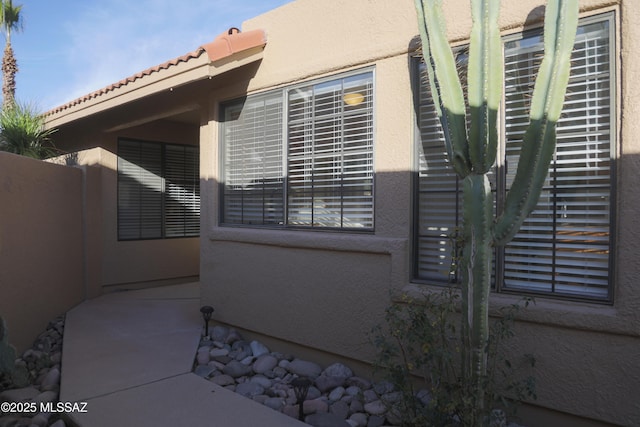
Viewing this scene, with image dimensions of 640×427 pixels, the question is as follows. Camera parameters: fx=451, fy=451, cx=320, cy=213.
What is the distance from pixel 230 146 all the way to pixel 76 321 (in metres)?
3.38

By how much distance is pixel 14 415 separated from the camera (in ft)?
12.3

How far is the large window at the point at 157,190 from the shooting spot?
8.68 metres

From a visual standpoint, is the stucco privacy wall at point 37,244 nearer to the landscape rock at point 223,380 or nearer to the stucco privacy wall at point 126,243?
the stucco privacy wall at point 126,243

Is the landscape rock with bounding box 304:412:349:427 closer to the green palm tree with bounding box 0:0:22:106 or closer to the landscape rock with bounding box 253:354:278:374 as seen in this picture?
the landscape rock with bounding box 253:354:278:374

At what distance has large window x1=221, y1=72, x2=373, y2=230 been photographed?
465 centimetres

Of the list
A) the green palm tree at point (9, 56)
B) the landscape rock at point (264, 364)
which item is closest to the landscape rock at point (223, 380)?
the landscape rock at point (264, 364)

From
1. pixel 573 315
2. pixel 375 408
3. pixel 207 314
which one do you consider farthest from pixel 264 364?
pixel 573 315

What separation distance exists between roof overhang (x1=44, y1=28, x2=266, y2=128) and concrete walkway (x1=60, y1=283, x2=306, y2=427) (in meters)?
3.14

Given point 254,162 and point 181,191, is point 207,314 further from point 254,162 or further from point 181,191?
point 181,191

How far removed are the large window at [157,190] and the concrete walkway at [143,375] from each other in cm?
209

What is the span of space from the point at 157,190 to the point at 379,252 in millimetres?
6246

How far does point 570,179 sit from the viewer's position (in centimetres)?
344

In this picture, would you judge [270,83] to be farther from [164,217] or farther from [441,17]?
[164,217]

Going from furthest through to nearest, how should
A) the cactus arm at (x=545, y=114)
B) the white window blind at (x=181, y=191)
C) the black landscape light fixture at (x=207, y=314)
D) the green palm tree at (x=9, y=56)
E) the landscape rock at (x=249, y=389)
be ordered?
the green palm tree at (x=9, y=56) → the white window blind at (x=181, y=191) → the black landscape light fixture at (x=207, y=314) → the landscape rock at (x=249, y=389) → the cactus arm at (x=545, y=114)
